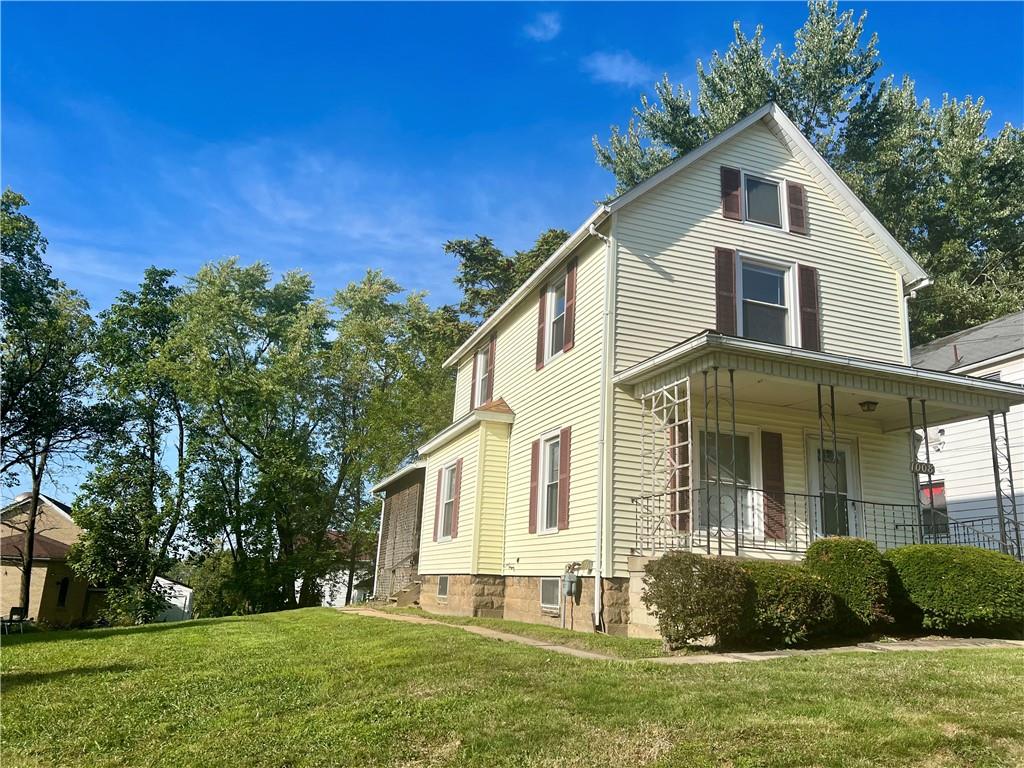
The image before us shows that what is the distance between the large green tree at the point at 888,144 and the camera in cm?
2598

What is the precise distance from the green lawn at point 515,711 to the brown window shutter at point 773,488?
4.23 meters

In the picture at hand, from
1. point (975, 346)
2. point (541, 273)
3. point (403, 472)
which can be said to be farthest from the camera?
point (403, 472)

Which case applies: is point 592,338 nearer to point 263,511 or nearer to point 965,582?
point 965,582

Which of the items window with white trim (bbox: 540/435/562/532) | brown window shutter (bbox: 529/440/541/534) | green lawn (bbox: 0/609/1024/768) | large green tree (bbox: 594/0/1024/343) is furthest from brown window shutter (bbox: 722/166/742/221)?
large green tree (bbox: 594/0/1024/343)

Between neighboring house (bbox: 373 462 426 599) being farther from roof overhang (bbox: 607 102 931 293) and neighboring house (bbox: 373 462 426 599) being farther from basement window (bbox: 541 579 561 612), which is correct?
roof overhang (bbox: 607 102 931 293)

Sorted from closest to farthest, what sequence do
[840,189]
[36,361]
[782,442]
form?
[782,442] → [840,189] → [36,361]

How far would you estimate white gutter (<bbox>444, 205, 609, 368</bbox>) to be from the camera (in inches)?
475

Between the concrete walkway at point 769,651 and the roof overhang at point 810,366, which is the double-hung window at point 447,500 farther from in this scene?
the concrete walkway at point 769,651

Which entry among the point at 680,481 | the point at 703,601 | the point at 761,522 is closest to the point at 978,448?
the point at 761,522

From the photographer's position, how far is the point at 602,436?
10953 mm

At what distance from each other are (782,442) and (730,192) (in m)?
4.53

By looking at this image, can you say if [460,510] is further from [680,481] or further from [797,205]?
[797,205]

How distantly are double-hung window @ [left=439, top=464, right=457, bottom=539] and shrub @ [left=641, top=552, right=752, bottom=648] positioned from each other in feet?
26.9

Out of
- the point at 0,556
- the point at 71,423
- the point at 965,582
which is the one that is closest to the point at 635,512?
the point at 965,582
